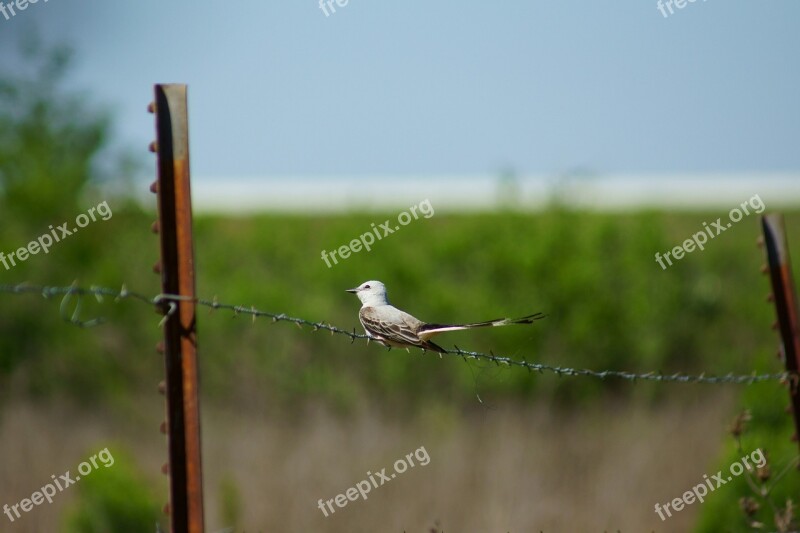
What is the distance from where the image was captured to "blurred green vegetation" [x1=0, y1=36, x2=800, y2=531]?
675 inches

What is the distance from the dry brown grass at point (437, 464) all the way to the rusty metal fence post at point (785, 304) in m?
6.52

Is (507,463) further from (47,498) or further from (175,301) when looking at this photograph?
(175,301)

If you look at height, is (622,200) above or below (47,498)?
above

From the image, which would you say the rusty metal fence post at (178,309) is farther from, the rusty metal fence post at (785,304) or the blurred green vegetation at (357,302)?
the blurred green vegetation at (357,302)

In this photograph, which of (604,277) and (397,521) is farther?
(604,277)

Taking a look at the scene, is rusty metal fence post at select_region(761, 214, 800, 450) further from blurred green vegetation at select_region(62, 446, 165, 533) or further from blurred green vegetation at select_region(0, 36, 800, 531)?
blurred green vegetation at select_region(0, 36, 800, 531)

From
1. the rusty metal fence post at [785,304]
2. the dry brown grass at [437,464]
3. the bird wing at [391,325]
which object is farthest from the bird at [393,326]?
the dry brown grass at [437,464]

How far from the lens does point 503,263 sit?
18062 millimetres

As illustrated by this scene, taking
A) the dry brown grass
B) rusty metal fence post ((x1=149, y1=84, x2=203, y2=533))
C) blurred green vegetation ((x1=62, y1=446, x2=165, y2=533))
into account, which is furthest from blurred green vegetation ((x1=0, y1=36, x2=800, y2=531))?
rusty metal fence post ((x1=149, y1=84, x2=203, y2=533))

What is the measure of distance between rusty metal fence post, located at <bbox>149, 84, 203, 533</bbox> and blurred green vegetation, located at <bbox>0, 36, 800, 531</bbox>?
13.4 metres

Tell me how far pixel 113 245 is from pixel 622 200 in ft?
36.8

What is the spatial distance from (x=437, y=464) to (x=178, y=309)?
9934 mm

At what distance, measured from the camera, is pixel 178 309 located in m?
2.78

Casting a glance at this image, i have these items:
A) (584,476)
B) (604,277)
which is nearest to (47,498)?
(584,476)
